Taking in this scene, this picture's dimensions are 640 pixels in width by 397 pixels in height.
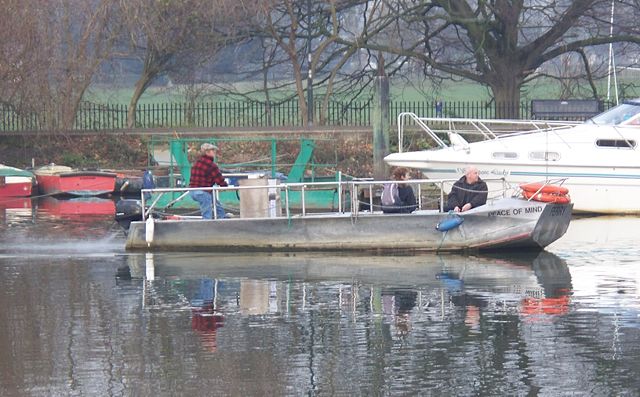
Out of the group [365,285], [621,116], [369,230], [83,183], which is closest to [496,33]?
[621,116]

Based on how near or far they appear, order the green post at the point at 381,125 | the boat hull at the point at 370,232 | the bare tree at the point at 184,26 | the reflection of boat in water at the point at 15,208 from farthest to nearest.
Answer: the bare tree at the point at 184,26, the green post at the point at 381,125, the reflection of boat in water at the point at 15,208, the boat hull at the point at 370,232

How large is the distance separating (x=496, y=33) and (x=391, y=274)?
73.4 feet

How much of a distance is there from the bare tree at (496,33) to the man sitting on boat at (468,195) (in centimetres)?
1748

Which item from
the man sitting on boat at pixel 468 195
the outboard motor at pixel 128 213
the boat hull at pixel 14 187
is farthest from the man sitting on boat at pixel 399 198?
the boat hull at pixel 14 187

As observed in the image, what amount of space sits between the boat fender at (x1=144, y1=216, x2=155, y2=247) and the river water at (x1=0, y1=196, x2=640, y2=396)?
1.10ft

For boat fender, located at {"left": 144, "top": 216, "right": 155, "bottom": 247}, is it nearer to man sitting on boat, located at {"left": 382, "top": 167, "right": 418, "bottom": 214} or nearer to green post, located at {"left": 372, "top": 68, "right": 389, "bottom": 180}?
man sitting on boat, located at {"left": 382, "top": 167, "right": 418, "bottom": 214}

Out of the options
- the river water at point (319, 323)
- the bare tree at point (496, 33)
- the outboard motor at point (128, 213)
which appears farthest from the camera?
the bare tree at point (496, 33)

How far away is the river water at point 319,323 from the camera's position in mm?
11586

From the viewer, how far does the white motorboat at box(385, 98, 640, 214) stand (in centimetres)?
2800

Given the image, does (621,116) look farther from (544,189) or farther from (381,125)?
(544,189)

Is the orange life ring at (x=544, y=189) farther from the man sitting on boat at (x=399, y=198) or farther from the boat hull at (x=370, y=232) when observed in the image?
the man sitting on boat at (x=399, y=198)

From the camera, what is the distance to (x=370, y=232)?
20.8 metres

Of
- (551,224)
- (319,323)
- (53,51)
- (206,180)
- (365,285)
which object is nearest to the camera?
(319,323)

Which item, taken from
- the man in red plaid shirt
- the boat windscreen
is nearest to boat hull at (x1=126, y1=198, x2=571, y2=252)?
the man in red plaid shirt
